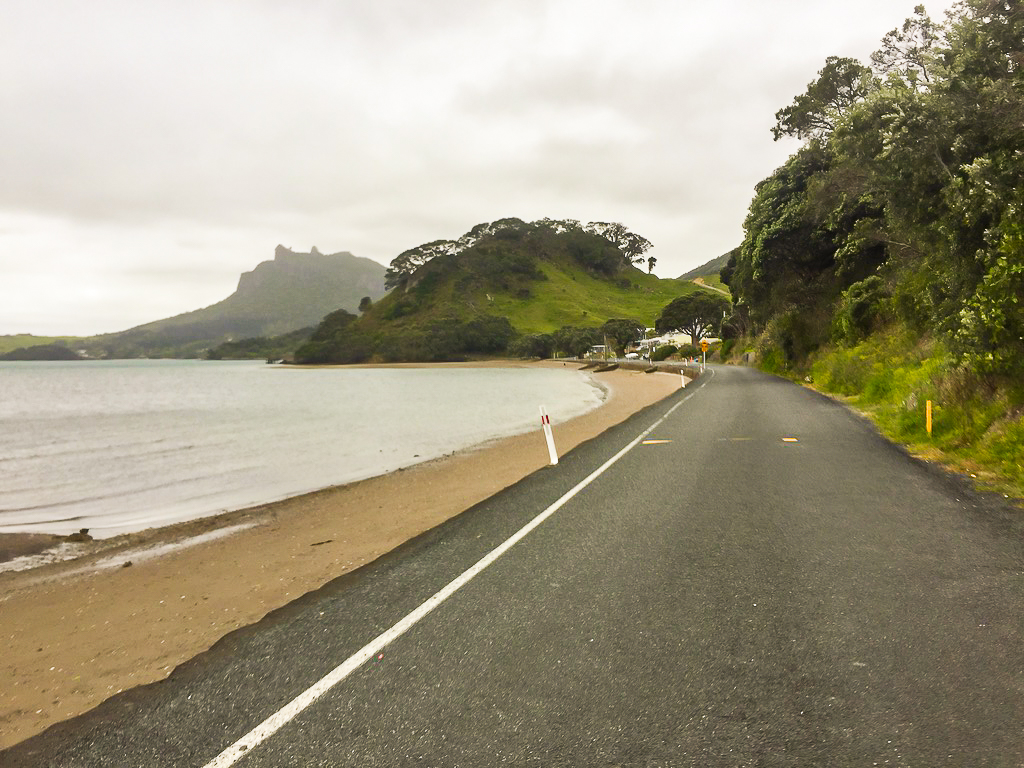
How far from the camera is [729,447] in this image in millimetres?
14586

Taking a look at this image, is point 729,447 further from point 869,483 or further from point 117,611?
point 117,611

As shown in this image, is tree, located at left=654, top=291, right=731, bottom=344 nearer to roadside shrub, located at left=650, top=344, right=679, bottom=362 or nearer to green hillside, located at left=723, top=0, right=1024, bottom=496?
roadside shrub, located at left=650, top=344, right=679, bottom=362

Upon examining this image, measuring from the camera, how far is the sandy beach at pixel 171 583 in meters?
5.14

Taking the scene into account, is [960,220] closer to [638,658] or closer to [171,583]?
[638,658]

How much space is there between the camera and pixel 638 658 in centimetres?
436

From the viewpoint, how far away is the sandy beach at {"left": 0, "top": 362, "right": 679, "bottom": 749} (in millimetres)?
5141

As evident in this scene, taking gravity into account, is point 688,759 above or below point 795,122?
below

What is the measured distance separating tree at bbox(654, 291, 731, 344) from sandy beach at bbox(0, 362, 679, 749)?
98.9m

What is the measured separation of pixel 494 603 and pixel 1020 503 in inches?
277

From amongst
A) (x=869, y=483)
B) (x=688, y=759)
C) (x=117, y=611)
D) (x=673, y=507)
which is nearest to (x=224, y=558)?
(x=117, y=611)

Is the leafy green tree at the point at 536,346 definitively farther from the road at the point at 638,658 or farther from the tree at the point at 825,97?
the road at the point at 638,658

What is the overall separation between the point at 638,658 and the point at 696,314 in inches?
4317

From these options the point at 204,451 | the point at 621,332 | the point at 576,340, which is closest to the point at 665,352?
the point at 621,332

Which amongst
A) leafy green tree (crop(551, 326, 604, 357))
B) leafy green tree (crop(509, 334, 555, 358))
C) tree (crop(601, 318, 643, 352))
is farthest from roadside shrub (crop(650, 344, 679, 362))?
leafy green tree (crop(509, 334, 555, 358))
